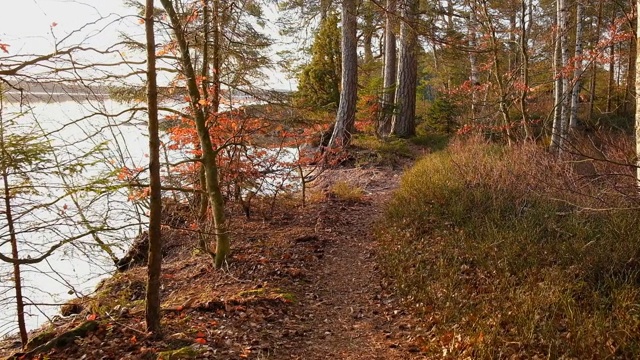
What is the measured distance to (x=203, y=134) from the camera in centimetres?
519

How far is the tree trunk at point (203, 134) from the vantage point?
4.59m

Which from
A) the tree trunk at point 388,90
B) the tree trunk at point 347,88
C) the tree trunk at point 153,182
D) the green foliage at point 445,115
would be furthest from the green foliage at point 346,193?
the green foliage at point 445,115

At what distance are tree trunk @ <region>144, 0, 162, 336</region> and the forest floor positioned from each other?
223 millimetres

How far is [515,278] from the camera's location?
4.54 metres

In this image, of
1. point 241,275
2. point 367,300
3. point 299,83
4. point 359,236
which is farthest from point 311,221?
point 299,83

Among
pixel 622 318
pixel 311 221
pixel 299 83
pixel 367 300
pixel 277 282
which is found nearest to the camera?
pixel 622 318

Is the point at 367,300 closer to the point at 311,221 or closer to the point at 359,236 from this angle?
the point at 359,236

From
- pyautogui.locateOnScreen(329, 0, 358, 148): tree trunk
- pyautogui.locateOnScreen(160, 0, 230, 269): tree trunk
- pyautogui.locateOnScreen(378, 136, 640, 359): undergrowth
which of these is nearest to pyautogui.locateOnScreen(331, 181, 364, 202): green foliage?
pyautogui.locateOnScreen(378, 136, 640, 359): undergrowth

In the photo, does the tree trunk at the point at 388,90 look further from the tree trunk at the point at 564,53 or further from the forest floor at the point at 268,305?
the forest floor at the point at 268,305

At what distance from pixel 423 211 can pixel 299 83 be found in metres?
11.4

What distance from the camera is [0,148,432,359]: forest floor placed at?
383cm

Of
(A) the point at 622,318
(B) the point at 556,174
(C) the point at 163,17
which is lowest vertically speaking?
(A) the point at 622,318

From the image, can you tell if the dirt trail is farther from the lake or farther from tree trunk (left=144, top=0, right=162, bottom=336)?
the lake

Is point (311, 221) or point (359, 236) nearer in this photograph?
point (359, 236)
